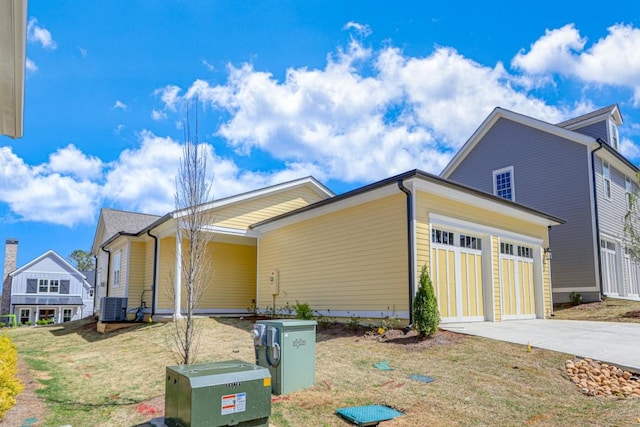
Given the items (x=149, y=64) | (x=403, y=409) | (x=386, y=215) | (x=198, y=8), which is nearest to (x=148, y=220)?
(x=149, y=64)

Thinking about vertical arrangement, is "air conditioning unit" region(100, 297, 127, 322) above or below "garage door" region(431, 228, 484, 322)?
below

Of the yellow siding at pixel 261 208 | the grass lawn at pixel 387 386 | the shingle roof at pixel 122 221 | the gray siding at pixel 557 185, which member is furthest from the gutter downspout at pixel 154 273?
the gray siding at pixel 557 185

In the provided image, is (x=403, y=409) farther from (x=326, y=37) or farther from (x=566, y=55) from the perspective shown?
(x=566, y=55)

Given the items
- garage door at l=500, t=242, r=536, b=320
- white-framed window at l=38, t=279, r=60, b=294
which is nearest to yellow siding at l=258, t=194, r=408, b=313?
garage door at l=500, t=242, r=536, b=320

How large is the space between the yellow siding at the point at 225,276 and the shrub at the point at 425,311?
32.2 feet

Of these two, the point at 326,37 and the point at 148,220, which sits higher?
the point at 326,37

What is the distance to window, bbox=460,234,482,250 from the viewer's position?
11985 millimetres

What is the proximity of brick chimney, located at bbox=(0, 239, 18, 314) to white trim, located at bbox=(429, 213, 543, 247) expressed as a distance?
40015 millimetres

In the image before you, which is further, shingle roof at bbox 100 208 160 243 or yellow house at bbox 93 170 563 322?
shingle roof at bbox 100 208 160 243

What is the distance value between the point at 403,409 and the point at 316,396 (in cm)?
125

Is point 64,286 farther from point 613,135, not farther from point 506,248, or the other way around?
point 613,135

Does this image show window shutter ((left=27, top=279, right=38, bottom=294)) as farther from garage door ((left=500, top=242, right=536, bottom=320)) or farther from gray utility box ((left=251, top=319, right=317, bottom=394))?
gray utility box ((left=251, top=319, right=317, bottom=394))

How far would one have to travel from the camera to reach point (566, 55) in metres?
15.0

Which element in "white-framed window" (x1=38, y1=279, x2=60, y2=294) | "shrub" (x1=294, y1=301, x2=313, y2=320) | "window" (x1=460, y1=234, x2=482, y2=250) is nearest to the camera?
"window" (x1=460, y1=234, x2=482, y2=250)
